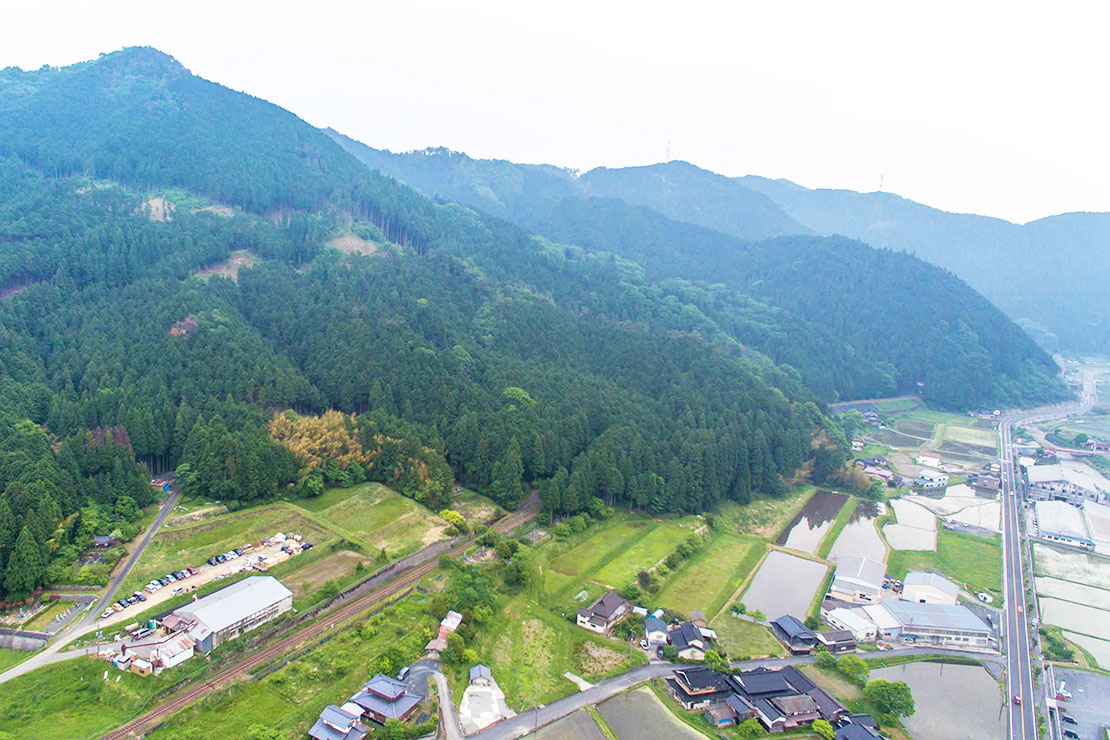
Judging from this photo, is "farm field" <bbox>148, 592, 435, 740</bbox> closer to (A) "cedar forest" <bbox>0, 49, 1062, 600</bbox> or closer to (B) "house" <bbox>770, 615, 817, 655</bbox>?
(A) "cedar forest" <bbox>0, 49, 1062, 600</bbox>

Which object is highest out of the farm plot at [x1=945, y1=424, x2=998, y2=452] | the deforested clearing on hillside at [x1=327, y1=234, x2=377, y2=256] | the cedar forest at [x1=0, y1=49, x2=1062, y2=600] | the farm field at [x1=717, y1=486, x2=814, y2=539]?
the deforested clearing on hillside at [x1=327, y1=234, x2=377, y2=256]

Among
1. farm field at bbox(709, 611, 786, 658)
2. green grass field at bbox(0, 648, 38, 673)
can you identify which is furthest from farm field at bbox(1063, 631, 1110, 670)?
green grass field at bbox(0, 648, 38, 673)

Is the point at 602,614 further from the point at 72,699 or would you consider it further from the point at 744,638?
the point at 72,699

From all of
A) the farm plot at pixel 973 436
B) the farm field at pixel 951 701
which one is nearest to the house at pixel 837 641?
the farm field at pixel 951 701

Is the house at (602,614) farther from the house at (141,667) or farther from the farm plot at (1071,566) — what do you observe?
the farm plot at (1071,566)

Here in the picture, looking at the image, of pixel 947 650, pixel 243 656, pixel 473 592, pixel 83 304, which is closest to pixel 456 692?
pixel 473 592

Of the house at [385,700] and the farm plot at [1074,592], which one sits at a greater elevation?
the house at [385,700]

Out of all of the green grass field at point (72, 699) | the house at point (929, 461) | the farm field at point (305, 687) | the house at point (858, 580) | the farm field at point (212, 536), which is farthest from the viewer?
the house at point (929, 461)

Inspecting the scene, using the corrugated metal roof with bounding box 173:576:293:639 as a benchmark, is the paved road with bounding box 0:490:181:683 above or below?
below
